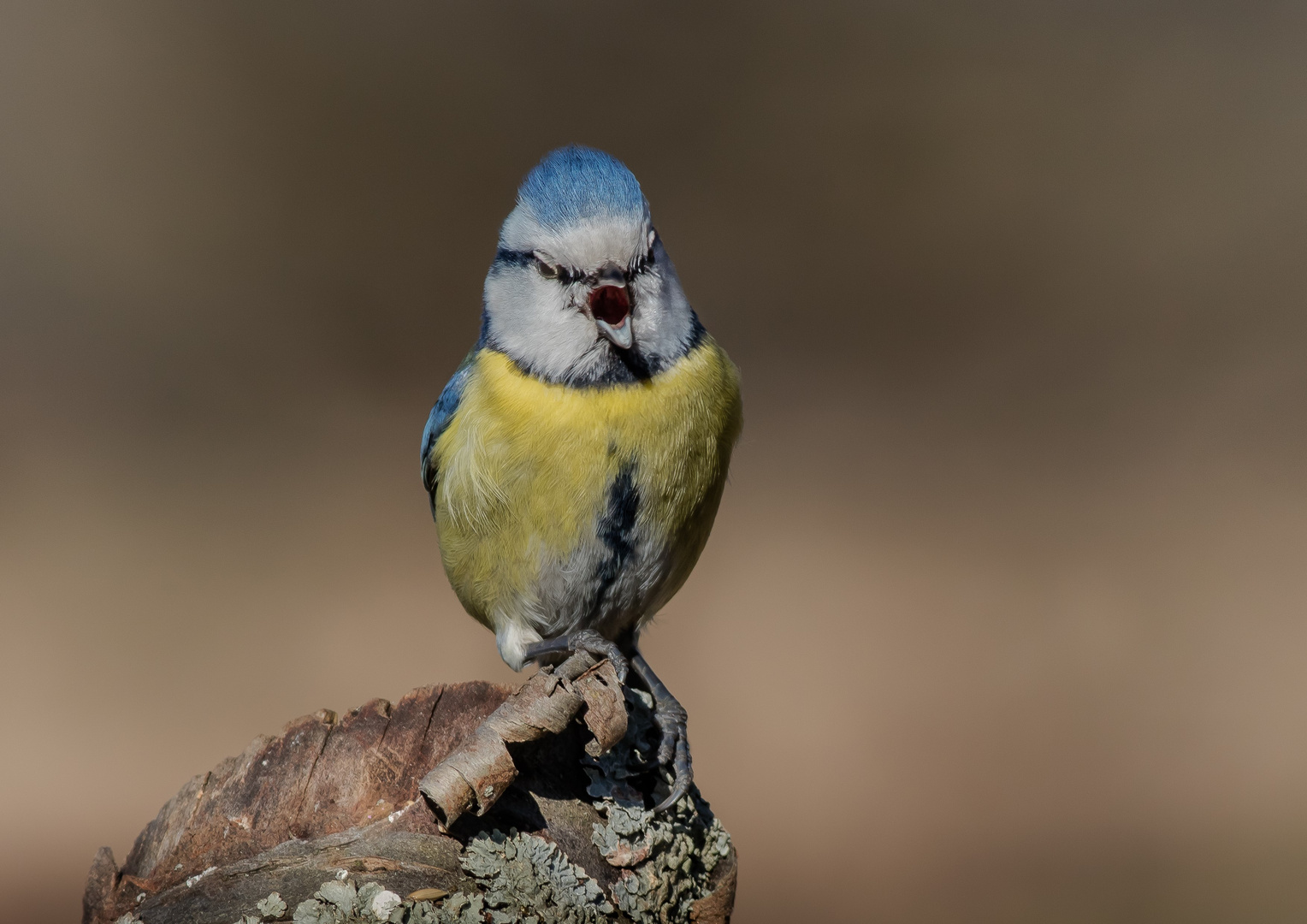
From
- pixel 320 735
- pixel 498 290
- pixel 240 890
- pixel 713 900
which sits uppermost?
pixel 498 290

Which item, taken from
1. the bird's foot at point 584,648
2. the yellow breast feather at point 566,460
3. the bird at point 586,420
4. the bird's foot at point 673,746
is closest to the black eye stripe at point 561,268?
the bird at point 586,420

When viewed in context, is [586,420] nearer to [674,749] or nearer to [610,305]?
[610,305]

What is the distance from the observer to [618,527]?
1.80 m

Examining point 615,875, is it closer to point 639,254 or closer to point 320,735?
point 320,735

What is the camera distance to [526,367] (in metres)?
1.79

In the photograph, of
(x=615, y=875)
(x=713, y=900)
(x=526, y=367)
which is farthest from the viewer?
(x=526, y=367)

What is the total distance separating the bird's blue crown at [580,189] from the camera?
5.54 ft

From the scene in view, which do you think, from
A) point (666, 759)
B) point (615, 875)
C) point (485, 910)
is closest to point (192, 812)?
point (485, 910)

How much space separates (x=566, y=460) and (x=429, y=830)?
64 cm

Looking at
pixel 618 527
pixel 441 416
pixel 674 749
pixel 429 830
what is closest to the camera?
pixel 429 830

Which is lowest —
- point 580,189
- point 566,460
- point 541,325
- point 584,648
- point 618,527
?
point 584,648

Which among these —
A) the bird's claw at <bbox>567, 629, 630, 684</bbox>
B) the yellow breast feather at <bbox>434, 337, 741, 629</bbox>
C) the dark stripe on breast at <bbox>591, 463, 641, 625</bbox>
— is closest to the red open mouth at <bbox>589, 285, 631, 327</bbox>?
the yellow breast feather at <bbox>434, 337, 741, 629</bbox>

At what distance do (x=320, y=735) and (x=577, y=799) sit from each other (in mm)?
368

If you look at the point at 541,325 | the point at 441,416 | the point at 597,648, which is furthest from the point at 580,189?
the point at 597,648
